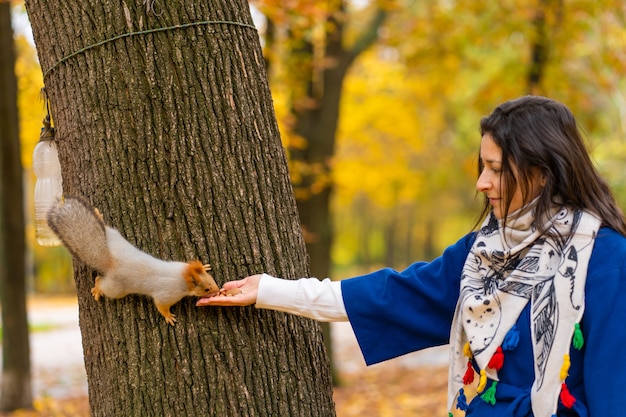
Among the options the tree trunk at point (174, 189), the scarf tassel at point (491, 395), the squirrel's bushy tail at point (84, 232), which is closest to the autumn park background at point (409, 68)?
the tree trunk at point (174, 189)

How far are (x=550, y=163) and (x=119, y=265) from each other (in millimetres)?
1351

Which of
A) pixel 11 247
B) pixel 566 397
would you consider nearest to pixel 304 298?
pixel 566 397

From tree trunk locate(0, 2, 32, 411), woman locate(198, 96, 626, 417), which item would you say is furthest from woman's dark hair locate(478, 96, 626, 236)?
tree trunk locate(0, 2, 32, 411)

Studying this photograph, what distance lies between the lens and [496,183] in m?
2.12

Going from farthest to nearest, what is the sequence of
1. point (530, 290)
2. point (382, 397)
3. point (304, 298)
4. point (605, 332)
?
1. point (382, 397)
2. point (304, 298)
3. point (530, 290)
4. point (605, 332)

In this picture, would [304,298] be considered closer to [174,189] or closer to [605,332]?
[174,189]

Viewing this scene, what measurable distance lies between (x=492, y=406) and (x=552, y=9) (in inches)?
314

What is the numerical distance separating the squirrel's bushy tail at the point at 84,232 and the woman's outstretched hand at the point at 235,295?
1.14 ft

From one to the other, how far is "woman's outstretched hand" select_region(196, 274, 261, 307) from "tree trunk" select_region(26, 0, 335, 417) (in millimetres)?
45

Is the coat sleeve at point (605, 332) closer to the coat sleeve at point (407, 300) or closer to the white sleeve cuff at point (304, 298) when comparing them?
the coat sleeve at point (407, 300)

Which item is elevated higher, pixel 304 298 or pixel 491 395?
pixel 304 298

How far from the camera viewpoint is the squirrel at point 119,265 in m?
2.12

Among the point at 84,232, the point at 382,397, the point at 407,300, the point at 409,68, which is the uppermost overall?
the point at 409,68

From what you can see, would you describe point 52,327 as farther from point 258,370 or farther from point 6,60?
point 258,370
